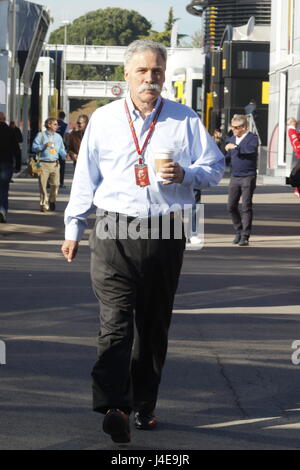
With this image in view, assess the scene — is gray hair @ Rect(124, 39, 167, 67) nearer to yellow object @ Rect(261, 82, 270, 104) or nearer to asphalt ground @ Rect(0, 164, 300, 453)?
asphalt ground @ Rect(0, 164, 300, 453)

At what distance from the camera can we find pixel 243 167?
17172 mm

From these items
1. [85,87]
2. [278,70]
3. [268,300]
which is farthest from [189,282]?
[85,87]

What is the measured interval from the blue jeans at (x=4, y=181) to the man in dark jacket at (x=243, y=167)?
4.62m

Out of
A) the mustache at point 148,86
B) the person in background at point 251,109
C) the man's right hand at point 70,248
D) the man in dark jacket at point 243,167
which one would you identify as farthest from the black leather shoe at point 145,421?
the person in background at point 251,109

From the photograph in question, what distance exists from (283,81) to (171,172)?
3502 centimetres

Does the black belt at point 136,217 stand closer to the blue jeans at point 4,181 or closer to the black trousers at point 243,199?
the black trousers at point 243,199

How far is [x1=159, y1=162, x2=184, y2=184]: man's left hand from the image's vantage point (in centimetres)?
589

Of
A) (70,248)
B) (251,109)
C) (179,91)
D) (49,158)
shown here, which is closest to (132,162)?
(70,248)

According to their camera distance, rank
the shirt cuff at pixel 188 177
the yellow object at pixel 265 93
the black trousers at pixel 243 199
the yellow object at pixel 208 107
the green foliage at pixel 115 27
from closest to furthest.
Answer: the shirt cuff at pixel 188 177, the black trousers at pixel 243 199, the yellow object at pixel 265 93, the yellow object at pixel 208 107, the green foliage at pixel 115 27

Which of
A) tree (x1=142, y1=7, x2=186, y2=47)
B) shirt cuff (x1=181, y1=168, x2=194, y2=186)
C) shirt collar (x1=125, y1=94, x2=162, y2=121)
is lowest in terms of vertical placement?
shirt cuff (x1=181, y1=168, x2=194, y2=186)

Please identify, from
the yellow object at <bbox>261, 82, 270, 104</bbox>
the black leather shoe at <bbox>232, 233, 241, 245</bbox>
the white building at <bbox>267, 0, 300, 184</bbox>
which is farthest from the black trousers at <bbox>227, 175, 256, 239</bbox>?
the yellow object at <bbox>261, 82, 270, 104</bbox>

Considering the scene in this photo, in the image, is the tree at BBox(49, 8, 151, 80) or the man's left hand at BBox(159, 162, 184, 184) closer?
the man's left hand at BBox(159, 162, 184, 184)

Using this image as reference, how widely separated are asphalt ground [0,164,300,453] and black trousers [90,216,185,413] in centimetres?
22

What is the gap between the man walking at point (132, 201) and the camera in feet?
19.9
